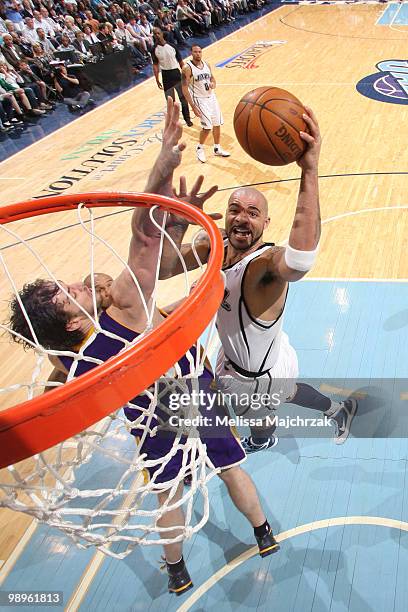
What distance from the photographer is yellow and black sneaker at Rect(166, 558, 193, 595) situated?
3006 millimetres

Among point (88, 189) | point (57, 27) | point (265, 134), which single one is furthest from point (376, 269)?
point (57, 27)

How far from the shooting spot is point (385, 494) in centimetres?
340

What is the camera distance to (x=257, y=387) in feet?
10.4

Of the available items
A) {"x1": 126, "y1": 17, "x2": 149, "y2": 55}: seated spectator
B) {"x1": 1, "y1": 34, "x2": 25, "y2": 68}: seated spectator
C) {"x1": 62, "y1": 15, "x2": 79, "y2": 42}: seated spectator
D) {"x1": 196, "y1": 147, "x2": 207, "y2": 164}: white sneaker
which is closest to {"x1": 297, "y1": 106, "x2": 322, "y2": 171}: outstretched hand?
{"x1": 196, "y1": 147, "x2": 207, "y2": 164}: white sneaker

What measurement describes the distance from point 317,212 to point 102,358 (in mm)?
1110

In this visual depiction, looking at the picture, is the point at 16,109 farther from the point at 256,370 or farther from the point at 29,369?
the point at 256,370

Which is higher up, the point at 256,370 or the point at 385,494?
the point at 256,370

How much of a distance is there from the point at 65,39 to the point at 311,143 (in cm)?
1128

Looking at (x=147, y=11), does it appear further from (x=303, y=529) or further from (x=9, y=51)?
(x=303, y=529)

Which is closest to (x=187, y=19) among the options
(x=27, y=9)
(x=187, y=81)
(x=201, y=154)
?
(x=27, y=9)

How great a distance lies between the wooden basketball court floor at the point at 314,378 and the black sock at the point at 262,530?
189 millimetres

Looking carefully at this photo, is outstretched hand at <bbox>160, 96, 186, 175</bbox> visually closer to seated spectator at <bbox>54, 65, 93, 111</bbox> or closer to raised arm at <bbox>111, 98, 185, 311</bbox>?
raised arm at <bbox>111, 98, 185, 311</bbox>

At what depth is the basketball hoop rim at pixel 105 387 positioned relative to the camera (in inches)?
60.4

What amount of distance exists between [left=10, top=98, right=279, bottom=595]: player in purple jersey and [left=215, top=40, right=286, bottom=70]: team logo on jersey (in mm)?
10947
